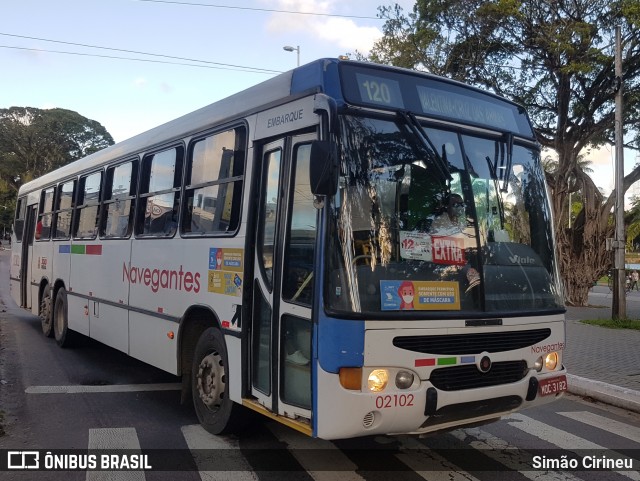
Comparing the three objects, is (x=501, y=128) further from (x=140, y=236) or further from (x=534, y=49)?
(x=534, y=49)

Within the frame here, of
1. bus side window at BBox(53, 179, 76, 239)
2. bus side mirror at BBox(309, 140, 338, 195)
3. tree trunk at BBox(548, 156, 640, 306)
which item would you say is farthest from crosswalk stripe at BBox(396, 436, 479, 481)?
tree trunk at BBox(548, 156, 640, 306)

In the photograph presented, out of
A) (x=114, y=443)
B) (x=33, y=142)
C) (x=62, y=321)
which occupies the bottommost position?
(x=114, y=443)

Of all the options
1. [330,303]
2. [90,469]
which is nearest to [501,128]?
[330,303]

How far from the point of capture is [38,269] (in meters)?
12.0

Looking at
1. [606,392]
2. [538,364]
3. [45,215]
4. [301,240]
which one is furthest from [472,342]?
[45,215]

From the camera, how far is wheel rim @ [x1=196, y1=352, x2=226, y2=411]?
560cm

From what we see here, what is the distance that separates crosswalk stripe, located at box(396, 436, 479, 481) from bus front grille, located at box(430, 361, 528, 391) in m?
0.85

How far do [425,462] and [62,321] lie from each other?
24.7ft

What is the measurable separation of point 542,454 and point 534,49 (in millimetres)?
16608

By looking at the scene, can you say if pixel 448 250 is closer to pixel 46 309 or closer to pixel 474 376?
pixel 474 376

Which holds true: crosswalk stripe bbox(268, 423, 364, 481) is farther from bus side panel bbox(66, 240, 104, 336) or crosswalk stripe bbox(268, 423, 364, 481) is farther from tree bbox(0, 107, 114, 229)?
tree bbox(0, 107, 114, 229)

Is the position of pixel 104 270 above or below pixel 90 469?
above

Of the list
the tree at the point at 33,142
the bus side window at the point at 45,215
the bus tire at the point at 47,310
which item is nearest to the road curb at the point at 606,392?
the bus tire at the point at 47,310

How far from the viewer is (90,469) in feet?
16.0
